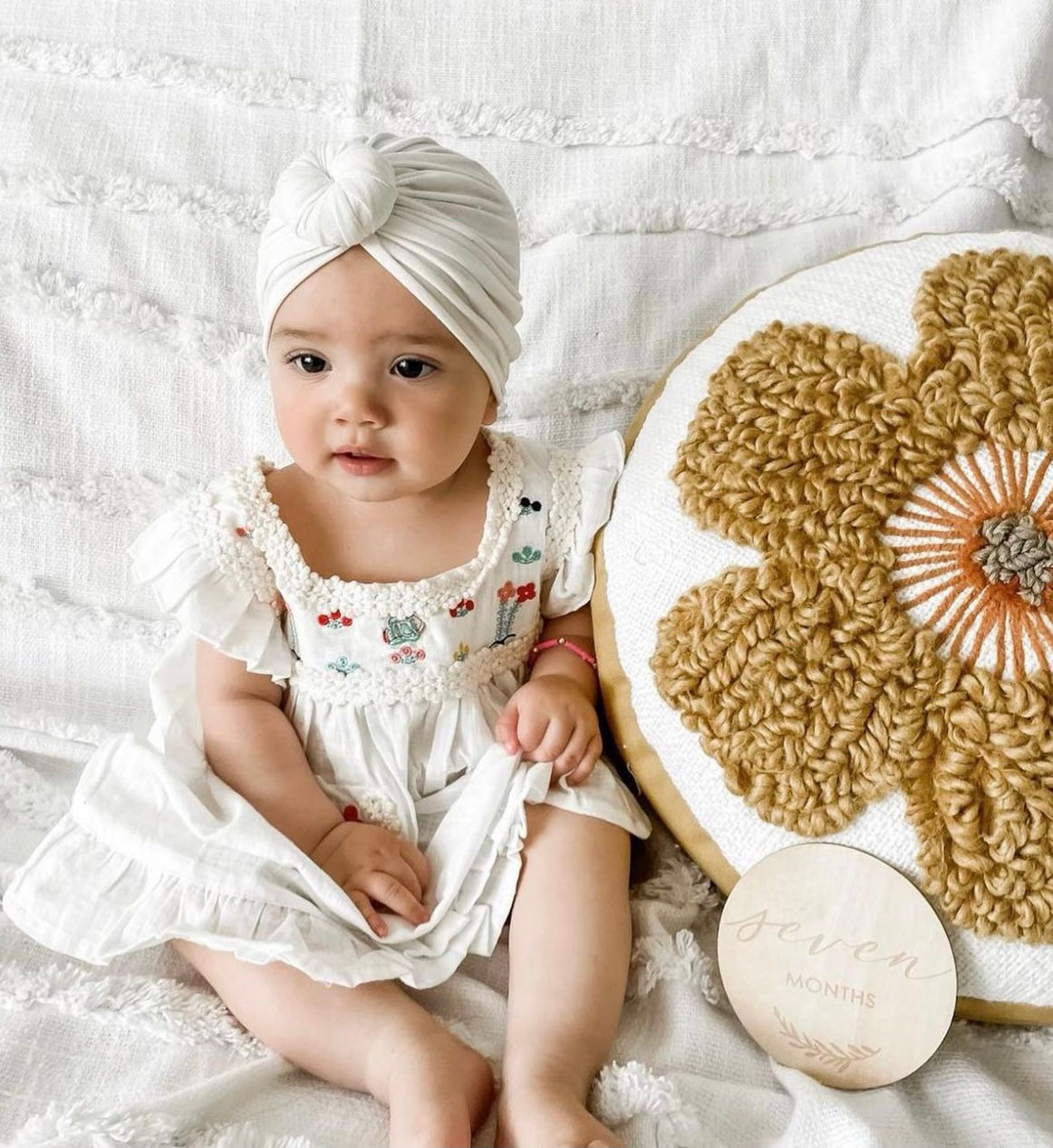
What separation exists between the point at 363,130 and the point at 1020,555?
78 cm

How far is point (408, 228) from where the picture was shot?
98 centimetres

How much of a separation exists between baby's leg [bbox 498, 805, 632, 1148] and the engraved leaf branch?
0.12m

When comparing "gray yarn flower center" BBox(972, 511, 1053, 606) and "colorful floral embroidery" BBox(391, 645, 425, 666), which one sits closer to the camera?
"gray yarn flower center" BBox(972, 511, 1053, 606)

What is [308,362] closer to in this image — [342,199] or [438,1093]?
[342,199]

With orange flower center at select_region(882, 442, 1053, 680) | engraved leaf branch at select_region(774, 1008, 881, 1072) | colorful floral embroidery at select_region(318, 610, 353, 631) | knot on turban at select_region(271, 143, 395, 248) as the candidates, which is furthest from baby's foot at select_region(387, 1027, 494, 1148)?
knot on turban at select_region(271, 143, 395, 248)

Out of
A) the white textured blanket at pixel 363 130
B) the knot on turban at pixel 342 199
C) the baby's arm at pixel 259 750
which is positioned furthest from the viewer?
the white textured blanket at pixel 363 130

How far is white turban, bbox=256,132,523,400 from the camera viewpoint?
0.95 metres

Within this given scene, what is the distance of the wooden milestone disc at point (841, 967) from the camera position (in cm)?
91

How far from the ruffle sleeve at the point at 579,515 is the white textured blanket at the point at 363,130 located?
0.15 m

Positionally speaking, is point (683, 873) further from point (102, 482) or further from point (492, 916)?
point (102, 482)

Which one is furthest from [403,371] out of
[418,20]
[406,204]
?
[418,20]

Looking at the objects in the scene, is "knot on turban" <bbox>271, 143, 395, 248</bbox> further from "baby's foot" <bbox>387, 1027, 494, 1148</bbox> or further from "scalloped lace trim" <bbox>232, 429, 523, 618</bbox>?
"baby's foot" <bbox>387, 1027, 494, 1148</bbox>

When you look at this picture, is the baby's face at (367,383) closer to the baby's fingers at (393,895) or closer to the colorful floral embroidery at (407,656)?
the colorful floral embroidery at (407,656)

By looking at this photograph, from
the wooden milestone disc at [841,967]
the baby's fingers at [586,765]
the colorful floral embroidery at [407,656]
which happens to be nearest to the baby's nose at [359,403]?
the colorful floral embroidery at [407,656]
